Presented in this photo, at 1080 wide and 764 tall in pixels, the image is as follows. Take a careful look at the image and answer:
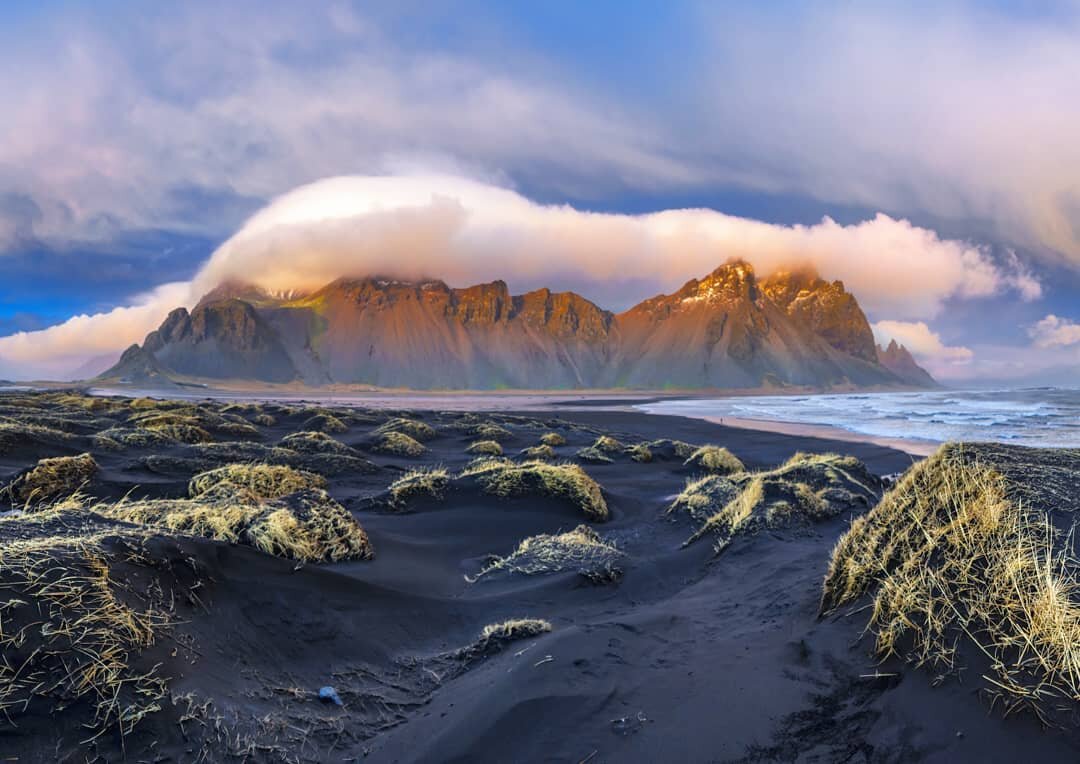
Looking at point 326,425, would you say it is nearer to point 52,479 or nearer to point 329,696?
point 52,479

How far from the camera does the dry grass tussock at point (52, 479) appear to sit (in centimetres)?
1064

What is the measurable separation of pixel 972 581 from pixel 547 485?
9620mm

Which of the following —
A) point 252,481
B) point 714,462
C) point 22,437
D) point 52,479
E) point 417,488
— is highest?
point 22,437

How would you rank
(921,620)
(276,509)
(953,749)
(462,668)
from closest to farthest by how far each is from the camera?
(953,749) < (921,620) < (462,668) < (276,509)

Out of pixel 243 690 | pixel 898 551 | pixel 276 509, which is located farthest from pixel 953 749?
pixel 276 509

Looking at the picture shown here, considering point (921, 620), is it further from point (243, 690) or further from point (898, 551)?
point (243, 690)

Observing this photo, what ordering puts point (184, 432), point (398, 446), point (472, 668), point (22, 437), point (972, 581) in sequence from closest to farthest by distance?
point (972, 581) → point (472, 668) → point (22, 437) → point (184, 432) → point (398, 446)

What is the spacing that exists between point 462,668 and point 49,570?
11.4 ft

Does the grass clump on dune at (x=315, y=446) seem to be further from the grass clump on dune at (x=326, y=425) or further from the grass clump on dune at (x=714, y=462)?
the grass clump on dune at (x=714, y=462)

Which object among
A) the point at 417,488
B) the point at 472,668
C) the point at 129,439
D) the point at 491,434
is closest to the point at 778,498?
the point at 472,668

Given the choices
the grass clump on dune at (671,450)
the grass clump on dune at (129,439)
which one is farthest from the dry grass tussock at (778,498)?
the grass clump on dune at (129,439)

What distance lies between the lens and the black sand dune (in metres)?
3.50

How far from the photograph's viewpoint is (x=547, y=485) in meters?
13.2

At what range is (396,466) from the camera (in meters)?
18.9
